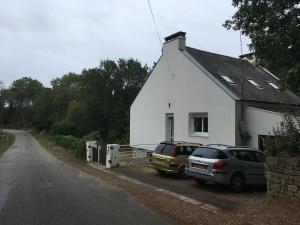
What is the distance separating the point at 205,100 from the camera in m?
22.4

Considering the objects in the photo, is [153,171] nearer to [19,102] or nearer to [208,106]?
[208,106]

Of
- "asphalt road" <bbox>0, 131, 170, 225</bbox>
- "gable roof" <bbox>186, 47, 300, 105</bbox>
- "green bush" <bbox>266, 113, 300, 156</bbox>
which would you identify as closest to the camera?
"asphalt road" <bbox>0, 131, 170, 225</bbox>

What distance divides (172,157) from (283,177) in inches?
271

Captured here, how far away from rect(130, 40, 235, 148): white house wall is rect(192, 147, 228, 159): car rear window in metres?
6.13

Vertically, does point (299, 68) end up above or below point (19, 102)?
below

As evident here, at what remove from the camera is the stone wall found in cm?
1041

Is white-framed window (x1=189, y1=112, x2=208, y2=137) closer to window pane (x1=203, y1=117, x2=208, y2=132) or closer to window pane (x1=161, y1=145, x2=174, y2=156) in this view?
window pane (x1=203, y1=117, x2=208, y2=132)

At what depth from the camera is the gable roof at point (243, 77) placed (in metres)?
22.2

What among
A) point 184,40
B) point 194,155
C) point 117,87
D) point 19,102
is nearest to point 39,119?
point 19,102

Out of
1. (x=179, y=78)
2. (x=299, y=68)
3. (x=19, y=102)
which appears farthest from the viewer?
(x=19, y=102)

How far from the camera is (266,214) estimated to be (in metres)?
9.55

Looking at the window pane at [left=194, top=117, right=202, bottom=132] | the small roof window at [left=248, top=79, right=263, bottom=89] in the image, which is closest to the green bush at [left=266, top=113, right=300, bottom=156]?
the window pane at [left=194, top=117, right=202, bottom=132]

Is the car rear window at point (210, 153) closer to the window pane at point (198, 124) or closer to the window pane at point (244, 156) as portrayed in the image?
the window pane at point (244, 156)

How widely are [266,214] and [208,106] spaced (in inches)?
507
